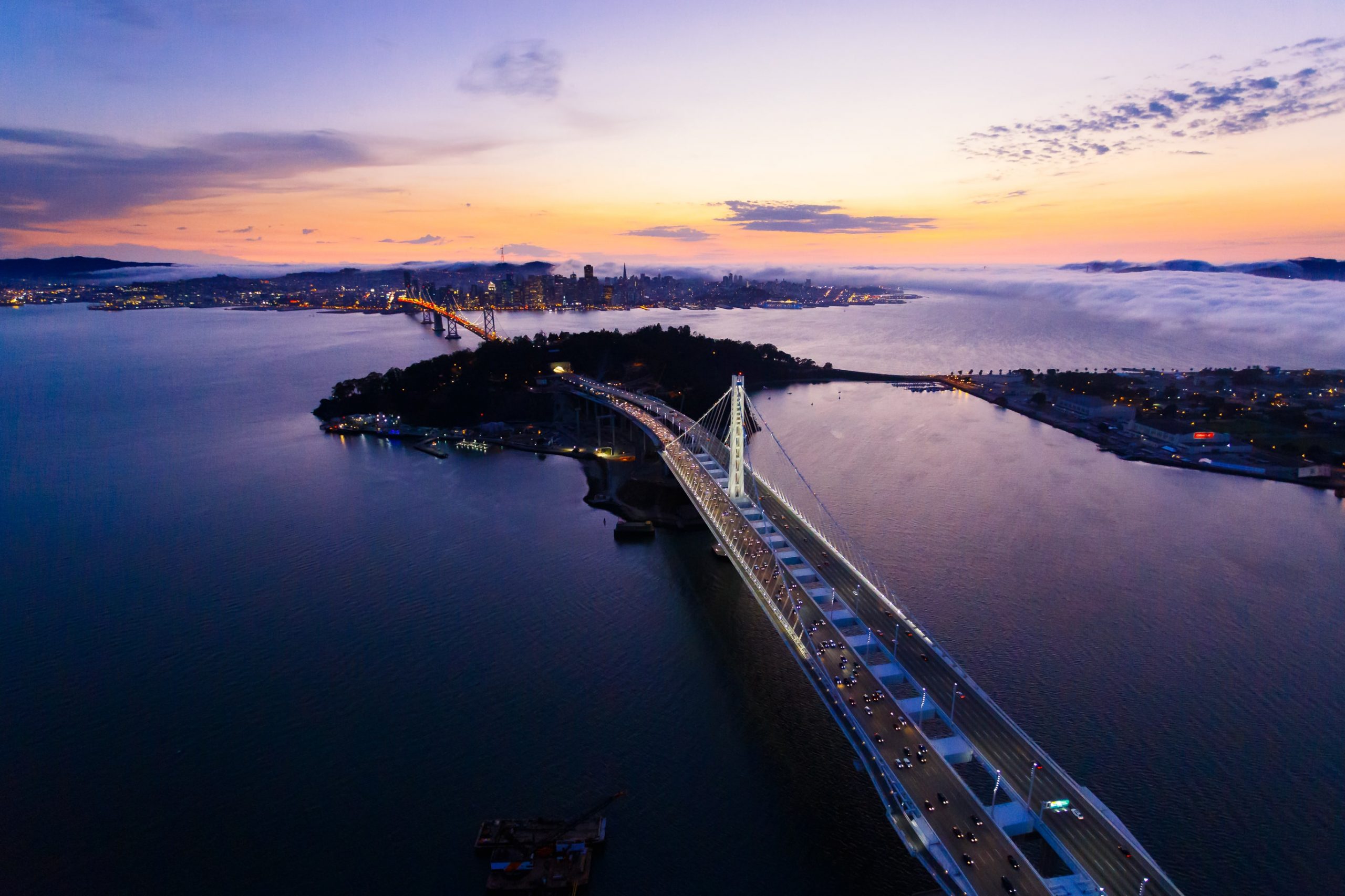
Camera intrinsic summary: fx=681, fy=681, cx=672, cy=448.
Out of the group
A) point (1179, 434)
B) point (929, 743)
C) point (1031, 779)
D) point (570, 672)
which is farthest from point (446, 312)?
point (1031, 779)

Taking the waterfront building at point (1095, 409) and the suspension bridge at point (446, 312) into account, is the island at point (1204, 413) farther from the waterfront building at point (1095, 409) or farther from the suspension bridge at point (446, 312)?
the suspension bridge at point (446, 312)

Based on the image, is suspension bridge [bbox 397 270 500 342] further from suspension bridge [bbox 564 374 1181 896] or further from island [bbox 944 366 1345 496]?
suspension bridge [bbox 564 374 1181 896]

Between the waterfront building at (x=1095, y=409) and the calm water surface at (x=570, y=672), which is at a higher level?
the waterfront building at (x=1095, y=409)

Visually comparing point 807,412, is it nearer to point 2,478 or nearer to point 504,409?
point 504,409

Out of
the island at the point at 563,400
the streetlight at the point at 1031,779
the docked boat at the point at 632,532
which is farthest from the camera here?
the island at the point at 563,400

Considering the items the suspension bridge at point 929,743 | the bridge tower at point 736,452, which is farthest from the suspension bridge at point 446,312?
the suspension bridge at point 929,743

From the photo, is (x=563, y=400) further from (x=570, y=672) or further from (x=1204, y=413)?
(x=1204, y=413)

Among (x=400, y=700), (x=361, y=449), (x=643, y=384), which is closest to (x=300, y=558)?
(x=400, y=700)
